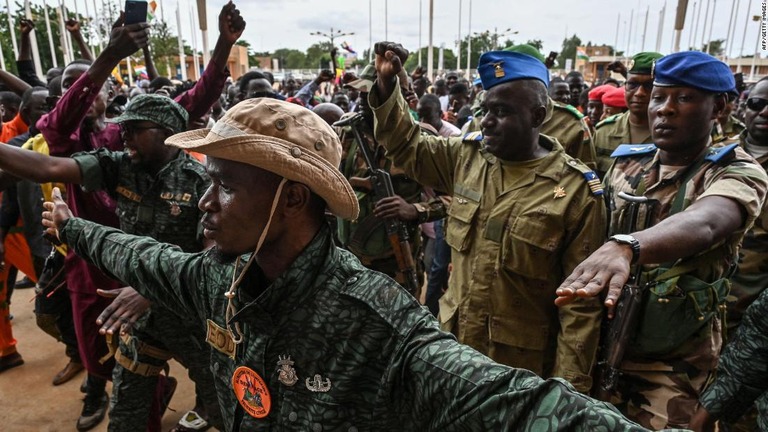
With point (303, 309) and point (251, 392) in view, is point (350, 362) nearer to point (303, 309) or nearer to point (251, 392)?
point (303, 309)

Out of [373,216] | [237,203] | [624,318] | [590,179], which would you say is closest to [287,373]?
[237,203]

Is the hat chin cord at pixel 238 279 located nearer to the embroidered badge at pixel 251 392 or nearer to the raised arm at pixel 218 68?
the embroidered badge at pixel 251 392

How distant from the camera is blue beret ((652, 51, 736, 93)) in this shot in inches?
86.1

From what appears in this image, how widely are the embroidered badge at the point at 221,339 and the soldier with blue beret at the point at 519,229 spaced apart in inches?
53.3

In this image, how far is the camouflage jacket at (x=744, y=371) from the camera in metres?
1.89

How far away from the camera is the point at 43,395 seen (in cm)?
400

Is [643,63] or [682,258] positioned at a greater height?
[643,63]

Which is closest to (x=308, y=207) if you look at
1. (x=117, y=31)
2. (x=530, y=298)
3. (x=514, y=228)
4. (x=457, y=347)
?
(x=457, y=347)

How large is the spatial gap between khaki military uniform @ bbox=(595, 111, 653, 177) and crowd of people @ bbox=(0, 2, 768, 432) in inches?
2.6

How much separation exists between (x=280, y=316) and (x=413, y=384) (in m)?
0.45

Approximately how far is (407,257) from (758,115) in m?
2.77

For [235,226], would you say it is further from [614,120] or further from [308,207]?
[614,120]

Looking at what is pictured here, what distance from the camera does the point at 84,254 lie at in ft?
7.02

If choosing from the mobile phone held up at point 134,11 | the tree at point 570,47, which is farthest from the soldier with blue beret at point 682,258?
the tree at point 570,47
